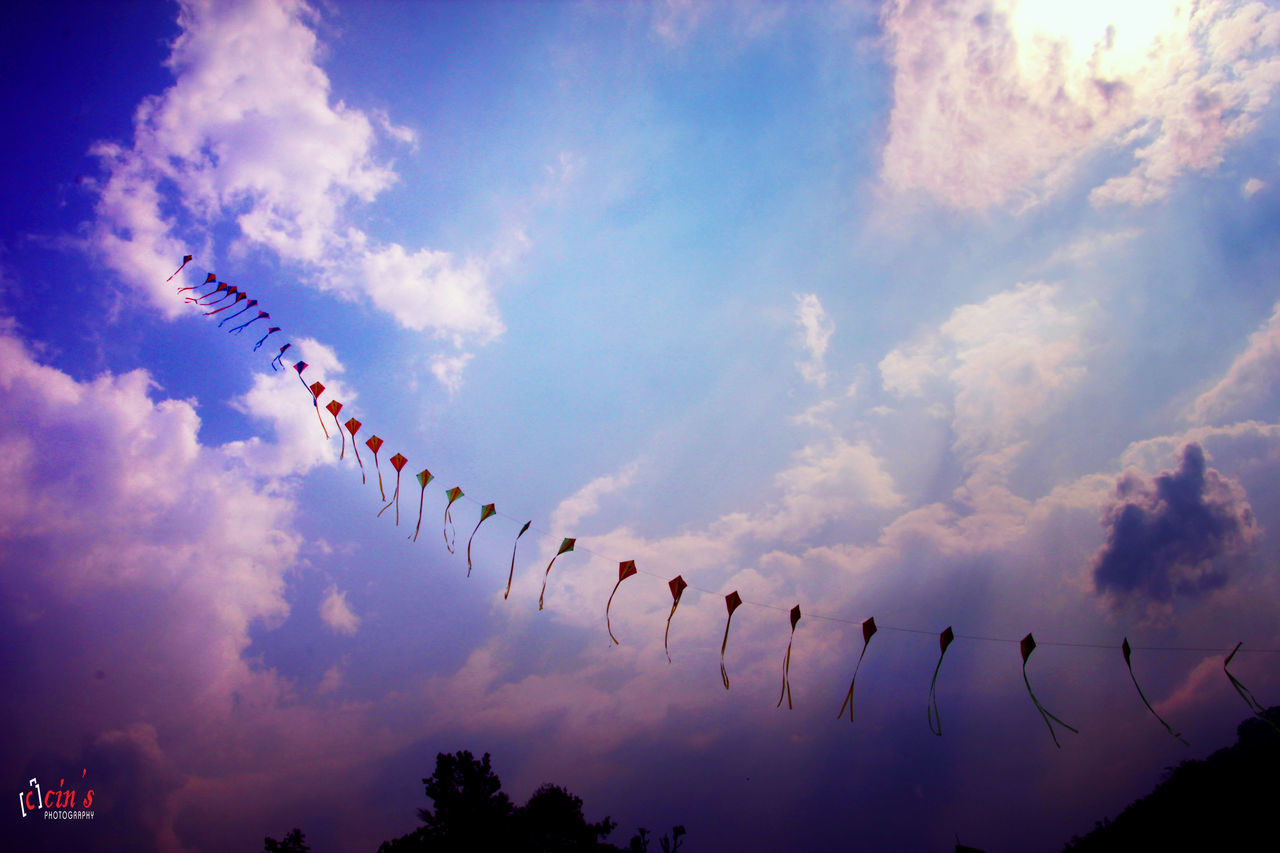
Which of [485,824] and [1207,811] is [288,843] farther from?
[1207,811]

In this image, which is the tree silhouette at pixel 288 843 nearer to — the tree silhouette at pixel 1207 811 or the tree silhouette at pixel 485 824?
the tree silhouette at pixel 485 824

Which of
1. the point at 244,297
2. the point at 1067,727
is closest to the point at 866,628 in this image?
the point at 1067,727

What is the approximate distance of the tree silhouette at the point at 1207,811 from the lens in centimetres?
1609

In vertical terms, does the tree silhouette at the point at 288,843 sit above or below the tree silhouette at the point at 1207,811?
above

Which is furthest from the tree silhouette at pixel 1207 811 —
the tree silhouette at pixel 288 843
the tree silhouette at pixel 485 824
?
the tree silhouette at pixel 288 843

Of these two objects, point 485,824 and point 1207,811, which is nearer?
point 1207,811

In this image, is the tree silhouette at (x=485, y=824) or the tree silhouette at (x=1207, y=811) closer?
the tree silhouette at (x=1207, y=811)

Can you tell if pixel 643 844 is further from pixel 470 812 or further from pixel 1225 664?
pixel 1225 664

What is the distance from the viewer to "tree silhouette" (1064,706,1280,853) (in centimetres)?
1609

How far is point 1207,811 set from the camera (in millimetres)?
17500

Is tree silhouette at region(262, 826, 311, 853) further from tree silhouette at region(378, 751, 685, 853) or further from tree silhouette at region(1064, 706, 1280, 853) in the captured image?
tree silhouette at region(1064, 706, 1280, 853)

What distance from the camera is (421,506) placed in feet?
43.9

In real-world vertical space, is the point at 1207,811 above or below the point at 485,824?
below

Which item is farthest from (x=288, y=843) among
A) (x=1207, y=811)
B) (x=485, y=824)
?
(x=1207, y=811)
